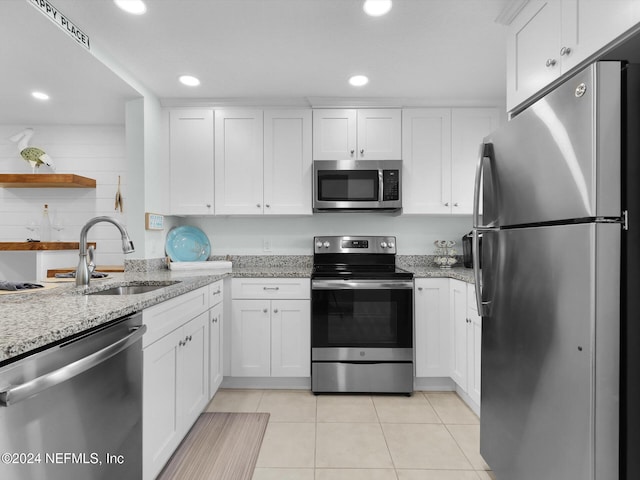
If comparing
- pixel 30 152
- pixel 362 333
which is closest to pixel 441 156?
pixel 362 333

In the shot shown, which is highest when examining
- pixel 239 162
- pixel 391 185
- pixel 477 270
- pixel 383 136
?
pixel 383 136

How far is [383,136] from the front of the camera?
3.04 m

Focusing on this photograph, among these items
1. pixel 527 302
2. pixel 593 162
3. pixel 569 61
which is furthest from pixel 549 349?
pixel 569 61

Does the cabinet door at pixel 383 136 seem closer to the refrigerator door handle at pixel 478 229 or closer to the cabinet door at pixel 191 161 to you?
the cabinet door at pixel 191 161

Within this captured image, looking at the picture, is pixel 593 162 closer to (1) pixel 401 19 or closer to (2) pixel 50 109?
(1) pixel 401 19

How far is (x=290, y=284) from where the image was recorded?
109 inches

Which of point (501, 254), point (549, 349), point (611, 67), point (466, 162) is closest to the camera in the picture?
point (611, 67)

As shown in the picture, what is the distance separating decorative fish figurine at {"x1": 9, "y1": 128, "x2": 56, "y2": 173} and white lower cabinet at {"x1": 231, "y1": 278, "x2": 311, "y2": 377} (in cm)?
→ 222

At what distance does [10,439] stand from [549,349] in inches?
61.3

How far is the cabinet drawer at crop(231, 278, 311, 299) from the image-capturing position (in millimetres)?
2770

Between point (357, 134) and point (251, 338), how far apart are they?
1.88 metres

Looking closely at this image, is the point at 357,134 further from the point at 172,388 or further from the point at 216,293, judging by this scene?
the point at 172,388

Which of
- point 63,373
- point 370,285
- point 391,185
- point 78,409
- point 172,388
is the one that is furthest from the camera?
point 391,185

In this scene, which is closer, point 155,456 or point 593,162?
point 593,162
